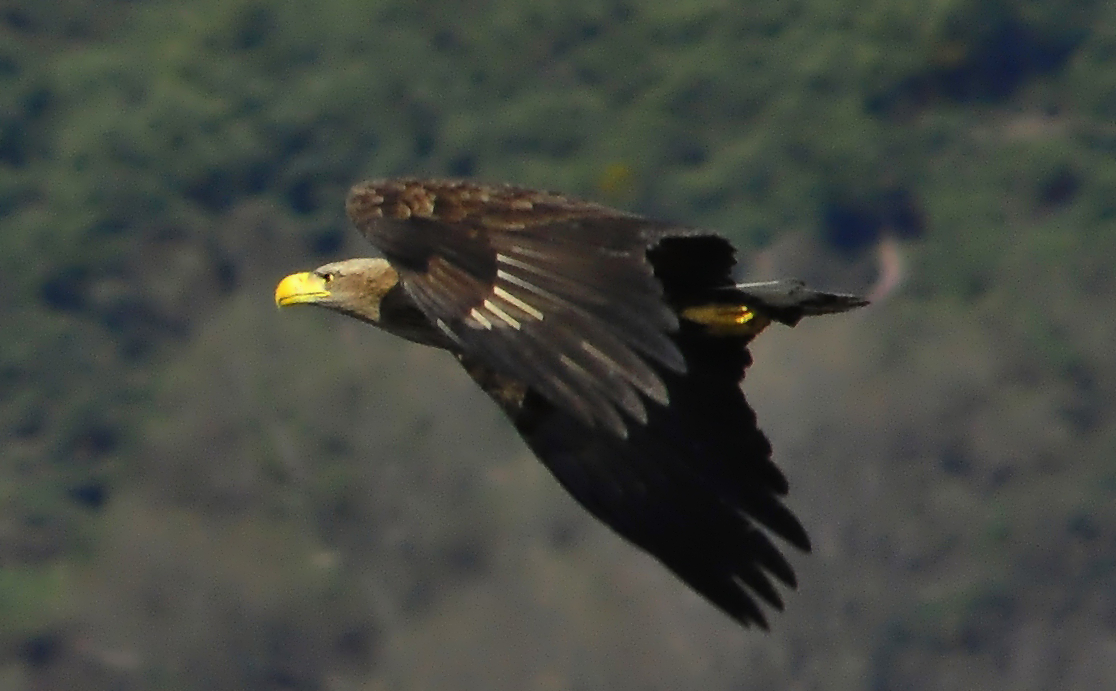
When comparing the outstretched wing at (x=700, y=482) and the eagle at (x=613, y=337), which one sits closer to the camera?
the eagle at (x=613, y=337)

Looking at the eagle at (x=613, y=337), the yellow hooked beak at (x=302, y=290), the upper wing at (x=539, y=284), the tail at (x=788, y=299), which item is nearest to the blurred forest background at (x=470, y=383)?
the yellow hooked beak at (x=302, y=290)

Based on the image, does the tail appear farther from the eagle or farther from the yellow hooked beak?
the yellow hooked beak

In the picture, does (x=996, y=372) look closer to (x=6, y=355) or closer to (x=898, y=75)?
(x=898, y=75)

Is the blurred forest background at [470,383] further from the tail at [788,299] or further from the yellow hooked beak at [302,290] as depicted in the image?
the tail at [788,299]

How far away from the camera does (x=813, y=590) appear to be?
132 feet

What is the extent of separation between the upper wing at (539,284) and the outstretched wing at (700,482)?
1019 millimetres

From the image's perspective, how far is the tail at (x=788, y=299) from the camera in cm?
891

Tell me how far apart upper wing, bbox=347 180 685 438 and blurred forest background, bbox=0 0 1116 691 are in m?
29.3

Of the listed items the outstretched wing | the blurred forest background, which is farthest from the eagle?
the blurred forest background

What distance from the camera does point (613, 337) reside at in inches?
298

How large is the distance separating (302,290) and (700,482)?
2284mm

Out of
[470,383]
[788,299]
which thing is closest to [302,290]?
[788,299]

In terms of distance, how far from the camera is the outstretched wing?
902 cm

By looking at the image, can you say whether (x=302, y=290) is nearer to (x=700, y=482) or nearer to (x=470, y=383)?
(x=700, y=482)
